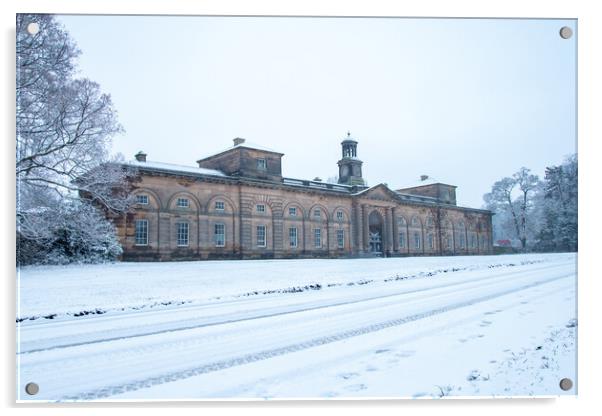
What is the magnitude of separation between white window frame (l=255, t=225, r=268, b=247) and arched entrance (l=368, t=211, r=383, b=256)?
5586 millimetres

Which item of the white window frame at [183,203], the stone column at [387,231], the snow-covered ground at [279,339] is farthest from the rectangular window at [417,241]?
the white window frame at [183,203]

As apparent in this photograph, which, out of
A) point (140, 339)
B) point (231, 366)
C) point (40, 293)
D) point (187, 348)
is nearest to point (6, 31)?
point (40, 293)

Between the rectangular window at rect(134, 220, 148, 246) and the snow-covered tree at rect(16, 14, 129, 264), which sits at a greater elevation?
the snow-covered tree at rect(16, 14, 129, 264)

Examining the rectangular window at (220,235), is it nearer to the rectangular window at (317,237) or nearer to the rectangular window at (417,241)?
the rectangular window at (417,241)

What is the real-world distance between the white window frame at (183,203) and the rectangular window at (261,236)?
2.96m

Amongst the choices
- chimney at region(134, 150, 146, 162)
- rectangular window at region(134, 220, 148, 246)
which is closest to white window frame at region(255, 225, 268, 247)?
rectangular window at region(134, 220, 148, 246)

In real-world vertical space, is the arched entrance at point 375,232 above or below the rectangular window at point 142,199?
below

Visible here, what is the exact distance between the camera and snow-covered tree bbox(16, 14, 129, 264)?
21.7 ft

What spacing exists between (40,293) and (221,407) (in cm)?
344

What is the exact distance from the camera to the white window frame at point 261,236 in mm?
16309

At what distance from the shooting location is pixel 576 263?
685cm

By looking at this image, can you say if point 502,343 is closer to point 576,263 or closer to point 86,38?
point 576,263

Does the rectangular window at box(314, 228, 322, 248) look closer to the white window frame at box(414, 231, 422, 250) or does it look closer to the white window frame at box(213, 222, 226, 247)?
the white window frame at box(213, 222, 226, 247)

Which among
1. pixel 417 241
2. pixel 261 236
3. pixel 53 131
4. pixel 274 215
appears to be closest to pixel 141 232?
pixel 53 131
